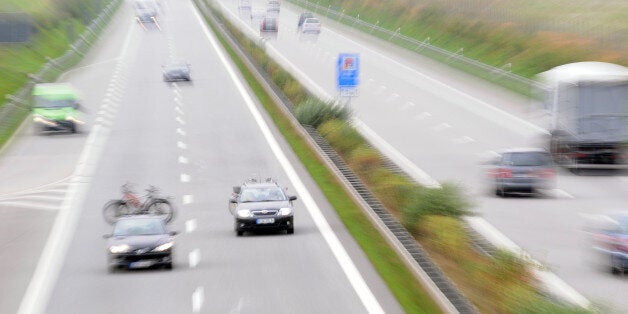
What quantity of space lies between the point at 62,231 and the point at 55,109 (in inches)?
886

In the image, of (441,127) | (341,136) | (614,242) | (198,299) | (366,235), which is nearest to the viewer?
(198,299)

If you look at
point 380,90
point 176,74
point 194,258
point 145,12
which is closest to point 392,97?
point 380,90

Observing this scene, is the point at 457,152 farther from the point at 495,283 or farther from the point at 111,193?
the point at 495,283

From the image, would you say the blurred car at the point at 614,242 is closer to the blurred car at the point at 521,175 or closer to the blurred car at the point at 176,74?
the blurred car at the point at 521,175

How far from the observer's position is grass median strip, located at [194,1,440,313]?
21.9 meters

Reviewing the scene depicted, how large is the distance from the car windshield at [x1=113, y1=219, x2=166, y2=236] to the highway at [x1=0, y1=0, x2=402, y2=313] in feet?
2.85

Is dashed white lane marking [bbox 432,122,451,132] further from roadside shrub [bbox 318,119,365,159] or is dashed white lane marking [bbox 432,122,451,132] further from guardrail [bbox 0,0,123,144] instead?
guardrail [bbox 0,0,123,144]

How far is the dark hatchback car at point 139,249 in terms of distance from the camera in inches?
973

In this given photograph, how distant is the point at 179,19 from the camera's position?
11756 centimetres

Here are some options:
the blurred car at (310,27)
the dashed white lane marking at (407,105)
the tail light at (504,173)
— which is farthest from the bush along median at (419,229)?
the blurred car at (310,27)

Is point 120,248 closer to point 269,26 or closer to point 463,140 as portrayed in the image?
point 463,140

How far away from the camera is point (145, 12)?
11088cm

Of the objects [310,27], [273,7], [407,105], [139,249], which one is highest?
[273,7]

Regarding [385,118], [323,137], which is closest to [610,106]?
[323,137]
